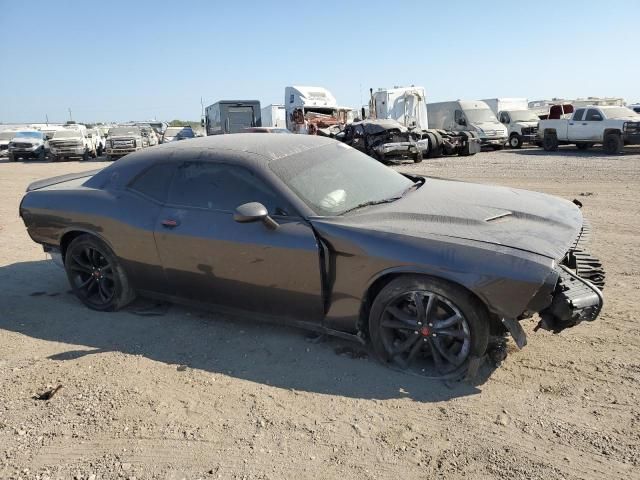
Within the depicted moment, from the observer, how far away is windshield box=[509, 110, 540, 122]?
2386 cm

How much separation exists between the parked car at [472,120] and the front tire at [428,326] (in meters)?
20.5

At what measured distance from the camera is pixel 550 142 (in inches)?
825

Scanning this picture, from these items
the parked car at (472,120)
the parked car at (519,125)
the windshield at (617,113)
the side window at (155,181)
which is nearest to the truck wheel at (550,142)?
the parked car at (519,125)

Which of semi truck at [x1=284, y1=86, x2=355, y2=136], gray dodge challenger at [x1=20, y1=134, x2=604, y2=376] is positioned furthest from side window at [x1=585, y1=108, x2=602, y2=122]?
gray dodge challenger at [x1=20, y1=134, x2=604, y2=376]

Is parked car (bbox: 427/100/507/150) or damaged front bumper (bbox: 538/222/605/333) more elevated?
parked car (bbox: 427/100/507/150)

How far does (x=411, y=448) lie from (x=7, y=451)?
7.22 feet

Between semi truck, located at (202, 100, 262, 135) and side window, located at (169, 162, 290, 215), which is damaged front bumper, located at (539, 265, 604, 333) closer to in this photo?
side window, located at (169, 162, 290, 215)

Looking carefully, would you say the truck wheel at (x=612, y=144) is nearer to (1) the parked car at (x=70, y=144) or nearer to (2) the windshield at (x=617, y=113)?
(2) the windshield at (x=617, y=113)

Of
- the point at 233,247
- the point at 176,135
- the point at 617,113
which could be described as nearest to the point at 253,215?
the point at 233,247

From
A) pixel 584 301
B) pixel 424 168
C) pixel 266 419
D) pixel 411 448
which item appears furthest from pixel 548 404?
pixel 424 168

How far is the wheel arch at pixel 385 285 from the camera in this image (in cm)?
320

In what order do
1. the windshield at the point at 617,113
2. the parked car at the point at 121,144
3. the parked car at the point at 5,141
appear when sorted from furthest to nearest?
1. the parked car at the point at 5,141
2. the parked car at the point at 121,144
3. the windshield at the point at 617,113

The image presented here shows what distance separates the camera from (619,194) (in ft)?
32.4

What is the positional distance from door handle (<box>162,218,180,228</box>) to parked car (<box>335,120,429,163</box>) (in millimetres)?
14193
